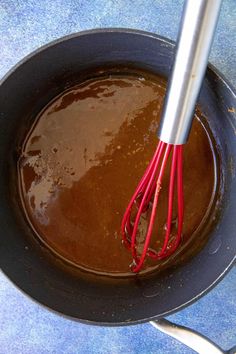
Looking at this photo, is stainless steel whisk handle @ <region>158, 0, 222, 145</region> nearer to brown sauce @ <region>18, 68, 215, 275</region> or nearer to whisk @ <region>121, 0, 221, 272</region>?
whisk @ <region>121, 0, 221, 272</region>

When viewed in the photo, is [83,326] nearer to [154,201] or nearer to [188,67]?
[154,201]

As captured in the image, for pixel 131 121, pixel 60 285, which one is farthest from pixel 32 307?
pixel 131 121

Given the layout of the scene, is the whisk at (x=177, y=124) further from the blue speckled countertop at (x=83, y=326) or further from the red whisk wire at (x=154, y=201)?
the blue speckled countertop at (x=83, y=326)

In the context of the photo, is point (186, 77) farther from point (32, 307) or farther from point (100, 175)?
point (32, 307)

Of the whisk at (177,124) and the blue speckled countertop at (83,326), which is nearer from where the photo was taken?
the whisk at (177,124)

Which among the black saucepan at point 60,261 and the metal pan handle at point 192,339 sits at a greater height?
the black saucepan at point 60,261

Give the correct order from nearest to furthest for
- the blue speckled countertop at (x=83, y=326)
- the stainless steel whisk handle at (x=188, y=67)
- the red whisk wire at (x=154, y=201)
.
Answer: the stainless steel whisk handle at (x=188, y=67) < the red whisk wire at (x=154, y=201) < the blue speckled countertop at (x=83, y=326)

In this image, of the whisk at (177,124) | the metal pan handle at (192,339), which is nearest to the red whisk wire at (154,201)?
the whisk at (177,124)
